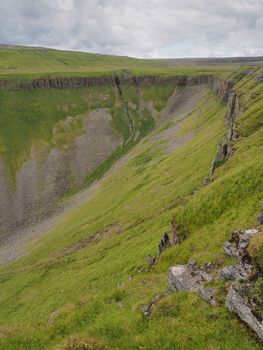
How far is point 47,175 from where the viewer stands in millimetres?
163250

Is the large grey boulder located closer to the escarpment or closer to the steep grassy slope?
the steep grassy slope

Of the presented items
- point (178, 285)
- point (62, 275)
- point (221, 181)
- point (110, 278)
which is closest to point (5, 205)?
point (62, 275)

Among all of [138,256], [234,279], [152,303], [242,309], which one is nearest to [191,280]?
[152,303]

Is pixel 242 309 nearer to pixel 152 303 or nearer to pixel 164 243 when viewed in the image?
pixel 152 303

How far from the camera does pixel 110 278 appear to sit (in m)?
59.6

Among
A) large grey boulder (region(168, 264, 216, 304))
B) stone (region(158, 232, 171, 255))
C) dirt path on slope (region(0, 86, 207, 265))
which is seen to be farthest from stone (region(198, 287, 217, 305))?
dirt path on slope (region(0, 86, 207, 265))

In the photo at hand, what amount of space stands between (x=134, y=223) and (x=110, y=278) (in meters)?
23.2

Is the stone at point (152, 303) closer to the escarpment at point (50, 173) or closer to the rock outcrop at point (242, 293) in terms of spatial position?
the rock outcrop at point (242, 293)

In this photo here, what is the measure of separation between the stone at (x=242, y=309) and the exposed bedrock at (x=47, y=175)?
12301 cm

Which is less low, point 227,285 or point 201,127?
point 227,285

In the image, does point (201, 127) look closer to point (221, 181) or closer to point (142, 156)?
point (142, 156)

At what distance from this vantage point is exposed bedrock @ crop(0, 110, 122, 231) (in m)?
143

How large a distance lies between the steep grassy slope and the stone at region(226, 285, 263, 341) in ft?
1.46

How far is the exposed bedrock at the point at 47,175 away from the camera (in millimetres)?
143125
